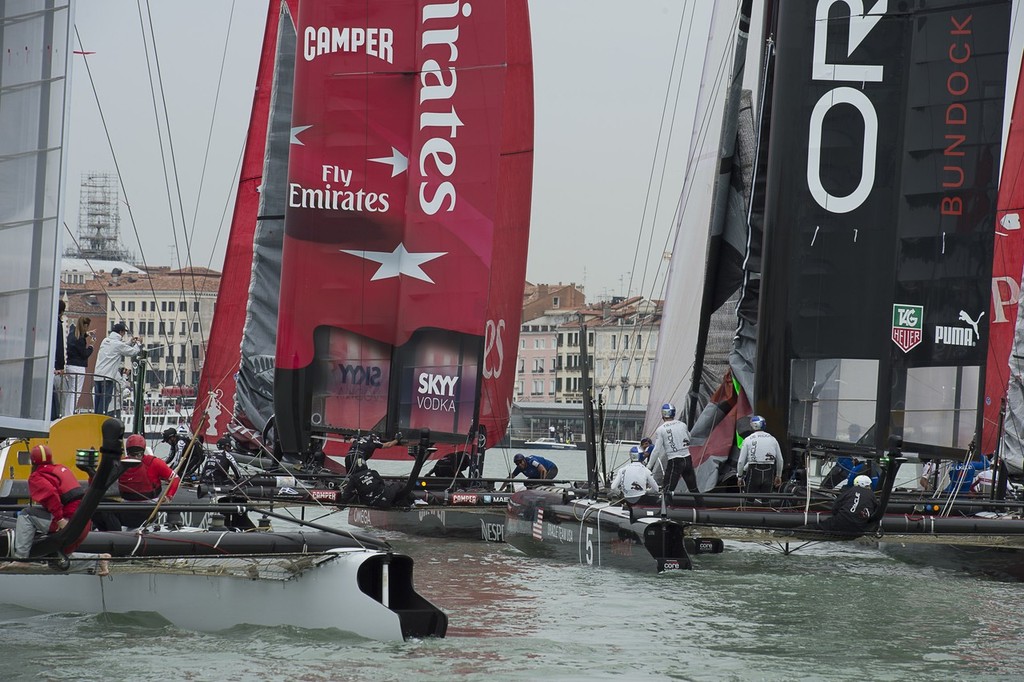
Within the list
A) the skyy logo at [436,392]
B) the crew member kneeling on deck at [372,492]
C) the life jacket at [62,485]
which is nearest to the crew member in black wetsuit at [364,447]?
the skyy logo at [436,392]

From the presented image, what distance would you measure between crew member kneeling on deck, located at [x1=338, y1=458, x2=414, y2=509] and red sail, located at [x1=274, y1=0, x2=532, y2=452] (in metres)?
1.68

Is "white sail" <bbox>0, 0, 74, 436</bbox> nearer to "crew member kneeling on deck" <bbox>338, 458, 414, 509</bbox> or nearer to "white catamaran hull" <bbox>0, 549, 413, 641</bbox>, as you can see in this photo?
"white catamaran hull" <bbox>0, 549, 413, 641</bbox>

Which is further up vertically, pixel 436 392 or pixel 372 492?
pixel 436 392

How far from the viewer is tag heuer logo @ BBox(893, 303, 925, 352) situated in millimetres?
12148

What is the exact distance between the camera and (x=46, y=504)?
793 cm

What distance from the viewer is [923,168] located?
12.3 metres

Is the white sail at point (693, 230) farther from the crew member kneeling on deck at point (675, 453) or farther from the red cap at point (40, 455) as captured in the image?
the red cap at point (40, 455)

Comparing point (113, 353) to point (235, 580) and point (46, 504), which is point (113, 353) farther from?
point (46, 504)

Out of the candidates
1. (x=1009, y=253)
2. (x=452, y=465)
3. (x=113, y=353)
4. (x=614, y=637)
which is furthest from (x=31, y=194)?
(x=1009, y=253)

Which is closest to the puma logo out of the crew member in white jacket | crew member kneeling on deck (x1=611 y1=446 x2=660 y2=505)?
crew member kneeling on deck (x1=611 y1=446 x2=660 y2=505)

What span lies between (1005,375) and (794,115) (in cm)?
665

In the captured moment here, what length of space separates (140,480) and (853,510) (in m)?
4.90

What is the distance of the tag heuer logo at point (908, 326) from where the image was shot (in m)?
12.1

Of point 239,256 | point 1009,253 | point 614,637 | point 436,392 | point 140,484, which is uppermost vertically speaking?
point 1009,253
